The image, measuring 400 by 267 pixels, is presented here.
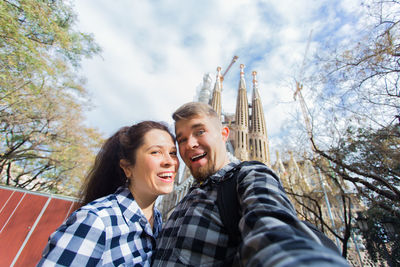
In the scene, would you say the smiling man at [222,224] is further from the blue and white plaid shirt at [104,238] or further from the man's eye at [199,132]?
the blue and white plaid shirt at [104,238]

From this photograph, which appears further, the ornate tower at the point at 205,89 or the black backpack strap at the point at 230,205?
the ornate tower at the point at 205,89

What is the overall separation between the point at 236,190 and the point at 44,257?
3.42 feet

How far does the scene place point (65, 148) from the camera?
9.91 meters

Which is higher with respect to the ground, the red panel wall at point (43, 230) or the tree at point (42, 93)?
the tree at point (42, 93)

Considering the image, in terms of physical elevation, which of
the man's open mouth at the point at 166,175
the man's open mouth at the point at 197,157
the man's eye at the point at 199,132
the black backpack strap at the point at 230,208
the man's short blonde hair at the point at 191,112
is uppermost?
the man's short blonde hair at the point at 191,112

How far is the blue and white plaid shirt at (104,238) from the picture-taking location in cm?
98

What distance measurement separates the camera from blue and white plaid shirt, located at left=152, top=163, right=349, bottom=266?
0.53 m

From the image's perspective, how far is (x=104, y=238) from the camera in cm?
114

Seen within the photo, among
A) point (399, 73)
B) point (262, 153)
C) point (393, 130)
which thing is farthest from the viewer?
point (262, 153)

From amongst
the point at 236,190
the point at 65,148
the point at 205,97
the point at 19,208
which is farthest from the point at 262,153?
the point at 236,190

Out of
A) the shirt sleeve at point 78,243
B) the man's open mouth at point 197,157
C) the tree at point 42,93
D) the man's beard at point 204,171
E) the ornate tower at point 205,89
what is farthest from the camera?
the ornate tower at point 205,89

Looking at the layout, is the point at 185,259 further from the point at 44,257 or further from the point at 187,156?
the point at 187,156

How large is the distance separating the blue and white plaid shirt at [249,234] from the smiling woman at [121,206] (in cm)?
23

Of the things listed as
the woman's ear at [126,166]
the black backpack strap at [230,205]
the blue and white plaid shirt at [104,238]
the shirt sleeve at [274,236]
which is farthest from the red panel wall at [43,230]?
the shirt sleeve at [274,236]
